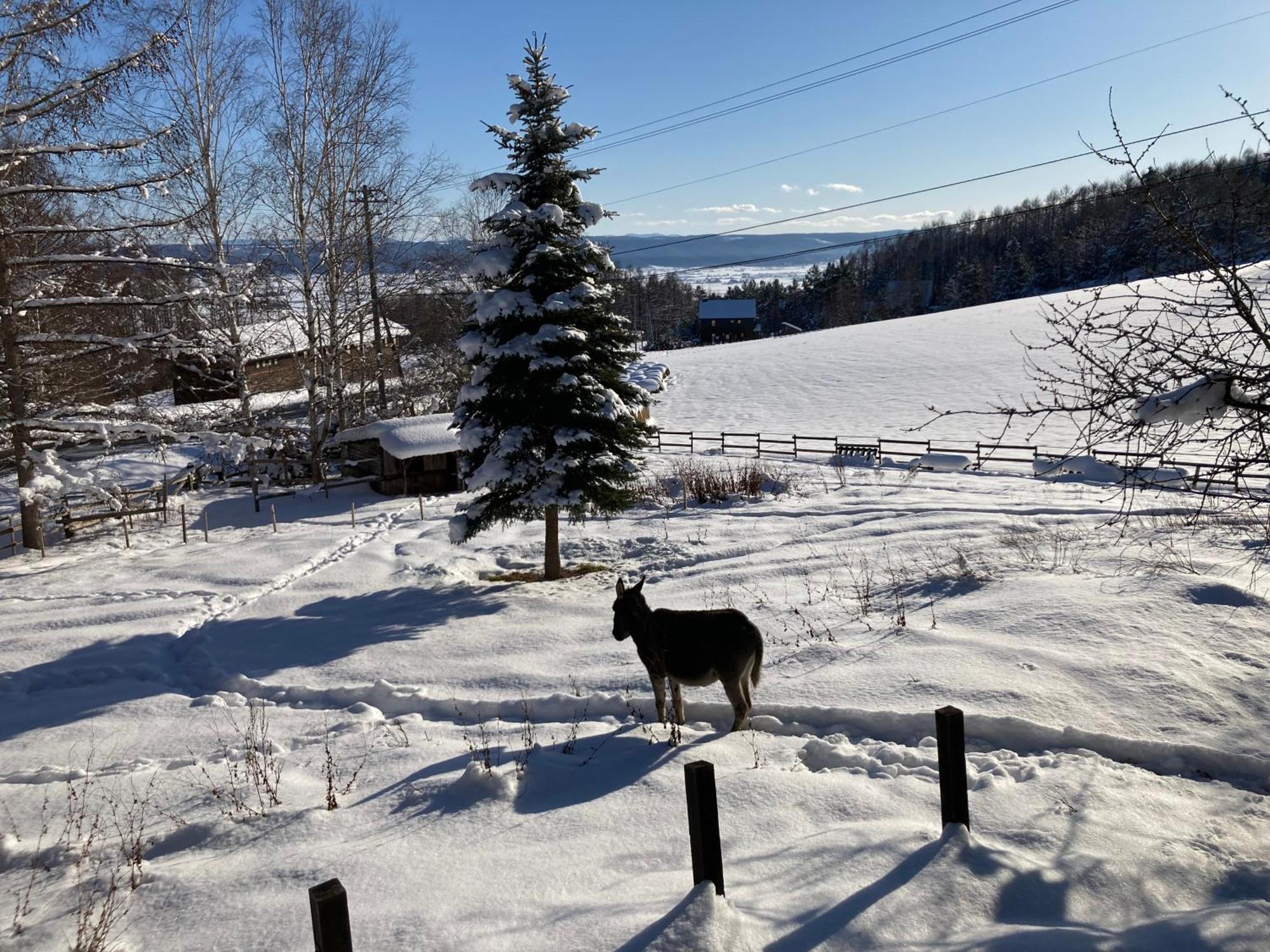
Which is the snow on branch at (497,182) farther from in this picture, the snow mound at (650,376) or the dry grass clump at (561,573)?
the snow mound at (650,376)

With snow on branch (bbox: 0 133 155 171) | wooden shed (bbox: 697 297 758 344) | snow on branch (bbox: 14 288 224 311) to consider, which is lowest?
snow on branch (bbox: 14 288 224 311)

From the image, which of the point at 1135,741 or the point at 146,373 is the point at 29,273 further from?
the point at 1135,741

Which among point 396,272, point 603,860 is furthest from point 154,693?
point 396,272

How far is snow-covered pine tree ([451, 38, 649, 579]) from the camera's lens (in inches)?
557

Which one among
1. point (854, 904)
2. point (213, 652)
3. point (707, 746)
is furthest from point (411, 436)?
point (854, 904)

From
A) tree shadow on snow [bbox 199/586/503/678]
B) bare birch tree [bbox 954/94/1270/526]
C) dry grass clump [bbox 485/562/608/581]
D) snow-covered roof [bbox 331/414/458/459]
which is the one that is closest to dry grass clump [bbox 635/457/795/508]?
dry grass clump [bbox 485/562/608/581]

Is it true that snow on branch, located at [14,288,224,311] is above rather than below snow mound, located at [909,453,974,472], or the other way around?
above

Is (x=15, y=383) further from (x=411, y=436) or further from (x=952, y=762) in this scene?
(x=952, y=762)

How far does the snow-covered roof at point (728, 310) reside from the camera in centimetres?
11719

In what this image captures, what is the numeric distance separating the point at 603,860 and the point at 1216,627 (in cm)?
743

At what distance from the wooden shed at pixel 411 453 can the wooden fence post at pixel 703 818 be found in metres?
21.7

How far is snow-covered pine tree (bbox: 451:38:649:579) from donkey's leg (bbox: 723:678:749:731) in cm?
747

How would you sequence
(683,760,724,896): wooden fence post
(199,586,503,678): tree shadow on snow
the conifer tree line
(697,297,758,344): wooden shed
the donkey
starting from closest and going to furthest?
(683,760,724,896): wooden fence post → the donkey → (199,586,503,678): tree shadow on snow → the conifer tree line → (697,297,758,344): wooden shed

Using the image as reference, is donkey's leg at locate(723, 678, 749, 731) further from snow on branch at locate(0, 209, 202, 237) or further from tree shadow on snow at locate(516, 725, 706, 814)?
snow on branch at locate(0, 209, 202, 237)
